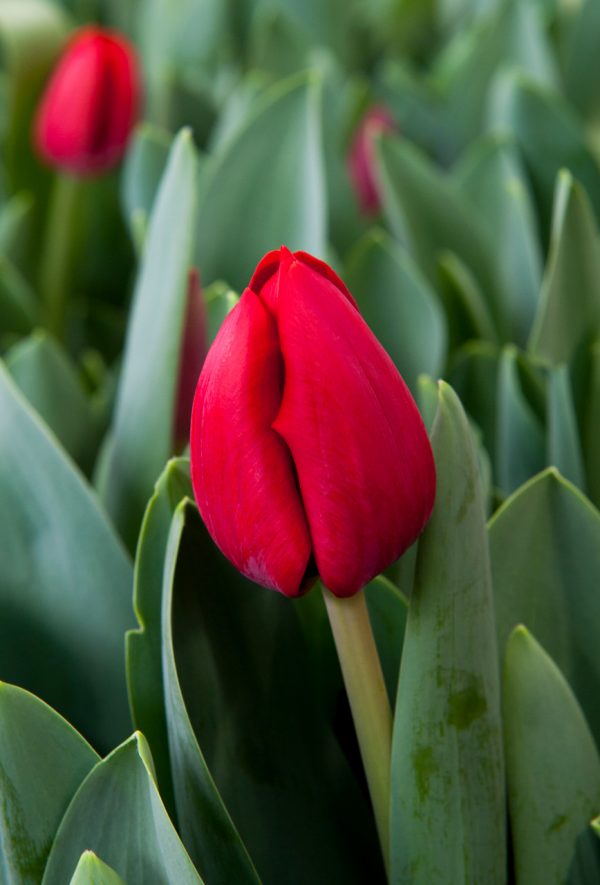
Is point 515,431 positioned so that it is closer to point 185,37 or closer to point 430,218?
point 430,218

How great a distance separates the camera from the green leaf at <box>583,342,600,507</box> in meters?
0.57

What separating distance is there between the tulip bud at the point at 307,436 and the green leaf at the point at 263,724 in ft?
0.27

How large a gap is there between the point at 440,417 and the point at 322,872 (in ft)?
0.60

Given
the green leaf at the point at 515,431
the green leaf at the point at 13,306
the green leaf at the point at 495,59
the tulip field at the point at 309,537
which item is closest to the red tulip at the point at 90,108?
the tulip field at the point at 309,537

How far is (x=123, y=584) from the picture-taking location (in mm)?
458

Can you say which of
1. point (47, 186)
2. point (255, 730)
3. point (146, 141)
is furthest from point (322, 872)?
point (47, 186)

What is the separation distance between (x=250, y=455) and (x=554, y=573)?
0.16 m

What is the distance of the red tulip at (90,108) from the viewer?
78cm

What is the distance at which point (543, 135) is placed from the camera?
2.45 ft

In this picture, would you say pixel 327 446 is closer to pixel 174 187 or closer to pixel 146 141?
pixel 174 187

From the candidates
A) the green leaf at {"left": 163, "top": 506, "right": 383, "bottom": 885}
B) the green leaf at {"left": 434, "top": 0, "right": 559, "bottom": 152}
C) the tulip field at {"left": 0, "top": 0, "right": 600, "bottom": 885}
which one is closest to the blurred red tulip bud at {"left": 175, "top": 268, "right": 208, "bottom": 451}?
the tulip field at {"left": 0, "top": 0, "right": 600, "bottom": 885}

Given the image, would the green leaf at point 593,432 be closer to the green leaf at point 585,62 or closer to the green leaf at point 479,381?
the green leaf at point 479,381

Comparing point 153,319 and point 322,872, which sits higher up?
point 153,319

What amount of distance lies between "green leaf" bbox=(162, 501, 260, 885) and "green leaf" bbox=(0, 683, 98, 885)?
0.03m
